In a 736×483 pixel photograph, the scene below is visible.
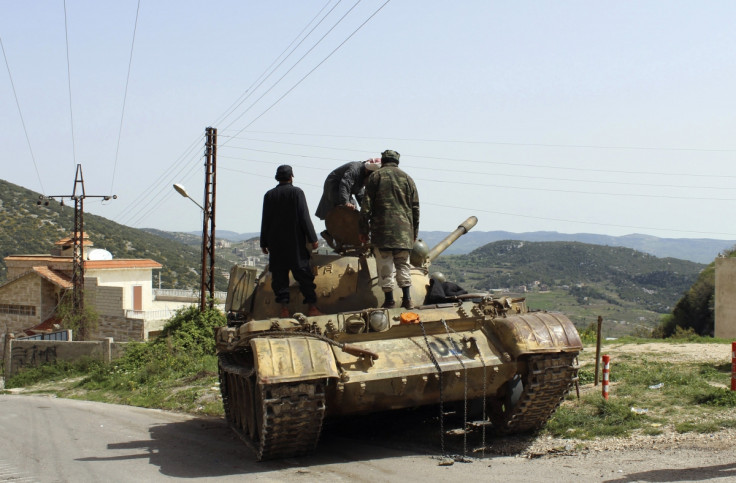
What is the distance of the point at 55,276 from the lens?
41.9 metres

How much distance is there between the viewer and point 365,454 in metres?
8.20

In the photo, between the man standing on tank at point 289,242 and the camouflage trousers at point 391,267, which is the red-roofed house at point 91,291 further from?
the camouflage trousers at point 391,267

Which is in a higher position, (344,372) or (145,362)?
(344,372)

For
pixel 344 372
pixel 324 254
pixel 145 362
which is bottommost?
pixel 145 362

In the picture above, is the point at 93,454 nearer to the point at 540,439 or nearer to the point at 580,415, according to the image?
the point at 540,439

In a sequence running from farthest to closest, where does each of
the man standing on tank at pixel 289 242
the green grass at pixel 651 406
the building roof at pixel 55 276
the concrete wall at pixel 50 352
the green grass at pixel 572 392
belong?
the building roof at pixel 55 276
the concrete wall at pixel 50 352
the man standing on tank at pixel 289 242
the green grass at pixel 572 392
the green grass at pixel 651 406

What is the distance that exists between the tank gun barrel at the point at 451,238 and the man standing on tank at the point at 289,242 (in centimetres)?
201

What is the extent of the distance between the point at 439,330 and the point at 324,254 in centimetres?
199

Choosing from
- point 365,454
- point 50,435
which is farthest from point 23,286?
point 365,454

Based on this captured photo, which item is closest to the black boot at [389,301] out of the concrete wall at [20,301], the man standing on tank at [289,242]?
the man standing on tank at [289,242]

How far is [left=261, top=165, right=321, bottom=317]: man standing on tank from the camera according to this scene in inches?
350

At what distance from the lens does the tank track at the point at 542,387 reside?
7.86 metres

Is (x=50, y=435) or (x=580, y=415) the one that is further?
(x=50, y=435)

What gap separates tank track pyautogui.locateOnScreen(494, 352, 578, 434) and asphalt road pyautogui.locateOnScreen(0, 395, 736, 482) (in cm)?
58
